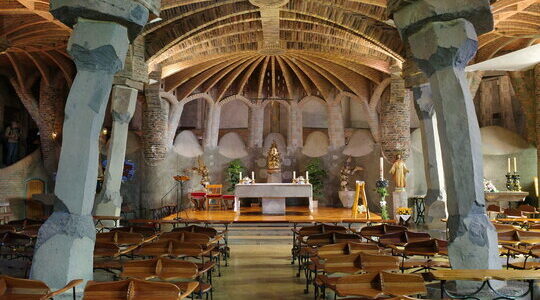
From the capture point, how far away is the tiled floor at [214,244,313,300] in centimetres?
580

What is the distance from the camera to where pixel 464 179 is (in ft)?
16.8

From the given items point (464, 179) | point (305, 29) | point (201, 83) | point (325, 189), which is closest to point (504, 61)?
point (305, 29)

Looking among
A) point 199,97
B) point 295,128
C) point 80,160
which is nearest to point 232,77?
point 199,97

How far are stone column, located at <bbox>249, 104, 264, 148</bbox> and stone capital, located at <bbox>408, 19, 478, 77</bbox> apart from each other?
14125 mm

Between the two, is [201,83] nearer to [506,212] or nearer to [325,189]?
[325,189]

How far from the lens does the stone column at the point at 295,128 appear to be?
1927 centimetres

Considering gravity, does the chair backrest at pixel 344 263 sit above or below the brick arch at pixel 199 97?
below

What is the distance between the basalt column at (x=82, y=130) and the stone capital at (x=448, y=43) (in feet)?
11.9

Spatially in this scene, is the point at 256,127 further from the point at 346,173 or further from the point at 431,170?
the point at 431,170

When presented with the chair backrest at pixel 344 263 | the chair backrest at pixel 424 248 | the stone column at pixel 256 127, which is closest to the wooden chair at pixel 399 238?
the chair backrest at pixel 424 248

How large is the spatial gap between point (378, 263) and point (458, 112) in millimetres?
2146

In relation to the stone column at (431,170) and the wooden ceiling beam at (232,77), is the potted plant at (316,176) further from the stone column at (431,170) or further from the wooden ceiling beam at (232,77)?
the stone column at (431,170)

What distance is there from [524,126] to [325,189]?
8171 millimetres

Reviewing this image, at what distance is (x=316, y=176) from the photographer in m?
18.4
